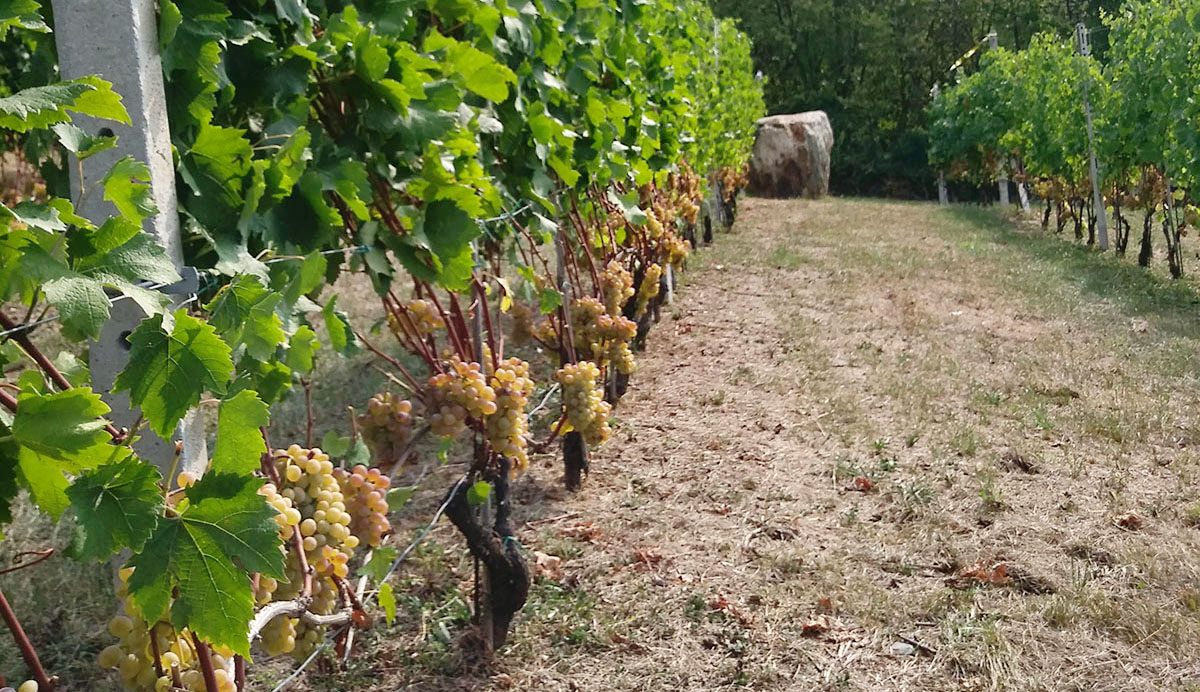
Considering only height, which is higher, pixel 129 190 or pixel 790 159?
pixel 790 159

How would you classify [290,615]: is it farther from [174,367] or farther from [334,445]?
[174,367]

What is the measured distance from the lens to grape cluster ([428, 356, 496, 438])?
2.63 m

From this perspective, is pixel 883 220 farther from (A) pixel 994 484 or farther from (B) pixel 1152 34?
(A) pixel 994 484

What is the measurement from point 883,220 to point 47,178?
13.6 metres

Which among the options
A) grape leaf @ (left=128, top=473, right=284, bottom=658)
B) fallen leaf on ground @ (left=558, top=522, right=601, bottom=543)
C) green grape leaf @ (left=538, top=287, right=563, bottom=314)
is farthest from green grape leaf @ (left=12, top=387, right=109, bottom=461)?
fallen leaf on ground @ (left=558, top=522, right=601, bottom=543)

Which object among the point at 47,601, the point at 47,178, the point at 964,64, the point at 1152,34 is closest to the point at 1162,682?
the point at 47,178

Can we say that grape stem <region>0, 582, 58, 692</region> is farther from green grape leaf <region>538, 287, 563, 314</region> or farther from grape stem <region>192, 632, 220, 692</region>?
green grape leaf <region>538, 287, 563, 314</region>

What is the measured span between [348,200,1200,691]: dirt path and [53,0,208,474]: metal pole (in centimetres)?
164

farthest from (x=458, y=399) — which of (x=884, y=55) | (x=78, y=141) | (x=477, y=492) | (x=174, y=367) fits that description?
(x=884, y=55)

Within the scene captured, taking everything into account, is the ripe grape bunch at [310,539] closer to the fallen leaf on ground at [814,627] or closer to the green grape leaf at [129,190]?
the green grape leaf at [129,190]

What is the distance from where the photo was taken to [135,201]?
122cm

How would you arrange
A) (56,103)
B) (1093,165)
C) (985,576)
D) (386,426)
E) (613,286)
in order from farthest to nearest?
1. (1093,165)
2. (613,286)
3. (985,576)
4. (386,426)
5. (56,103)

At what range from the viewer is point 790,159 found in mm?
18672

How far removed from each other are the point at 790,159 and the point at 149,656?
1826 centimetres
